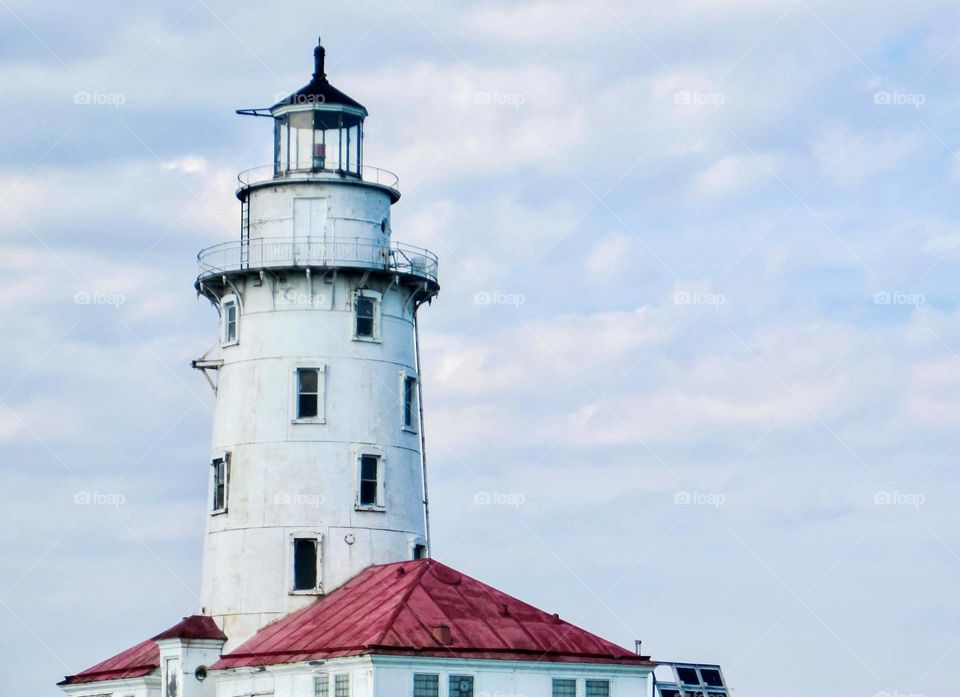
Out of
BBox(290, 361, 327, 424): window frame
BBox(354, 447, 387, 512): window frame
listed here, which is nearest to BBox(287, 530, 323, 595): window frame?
BBox(354, 447, 387, 512): window frame

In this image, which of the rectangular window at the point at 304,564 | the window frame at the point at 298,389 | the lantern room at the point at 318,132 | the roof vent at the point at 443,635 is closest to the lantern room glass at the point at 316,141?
the lantern room at the point at 318,132

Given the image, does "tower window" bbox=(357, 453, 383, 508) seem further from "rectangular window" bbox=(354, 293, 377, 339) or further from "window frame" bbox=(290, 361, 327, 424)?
"rectangular window" bbox=(354, 293, 377, 339)

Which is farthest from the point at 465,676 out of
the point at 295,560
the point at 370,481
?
the point at 370,481

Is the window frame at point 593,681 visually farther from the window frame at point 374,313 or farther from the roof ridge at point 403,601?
the window frame at point 374,313

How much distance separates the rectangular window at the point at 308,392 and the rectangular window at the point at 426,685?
467 inches

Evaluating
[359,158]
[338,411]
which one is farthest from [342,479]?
[359,158]

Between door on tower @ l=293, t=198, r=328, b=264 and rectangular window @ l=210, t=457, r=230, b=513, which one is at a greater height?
door on tower @ l=293, t=198, r=328, b=264

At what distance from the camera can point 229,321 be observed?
6525 cm

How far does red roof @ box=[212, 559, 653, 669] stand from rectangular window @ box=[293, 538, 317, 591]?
1636 millimetres

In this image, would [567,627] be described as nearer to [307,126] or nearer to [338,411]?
[338,411]

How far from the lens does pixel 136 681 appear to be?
63.8 meters

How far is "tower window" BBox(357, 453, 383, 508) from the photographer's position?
63.0 meters

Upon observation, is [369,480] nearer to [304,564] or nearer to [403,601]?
[304,564]

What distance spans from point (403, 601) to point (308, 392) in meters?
9.73
